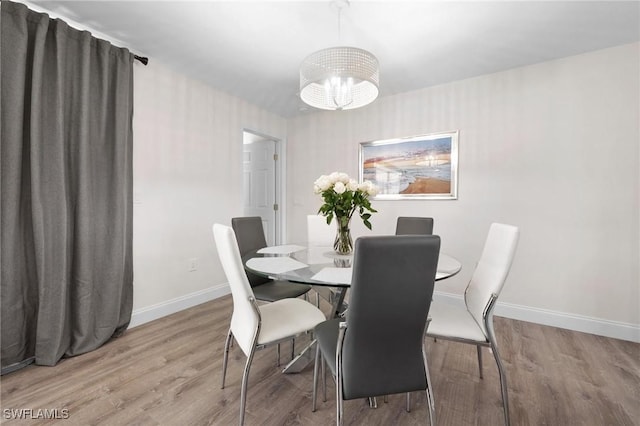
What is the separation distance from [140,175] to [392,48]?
8.39 ft

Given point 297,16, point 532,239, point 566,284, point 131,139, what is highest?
point 297,16

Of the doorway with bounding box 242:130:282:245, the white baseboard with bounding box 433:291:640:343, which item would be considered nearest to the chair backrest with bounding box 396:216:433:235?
the white baseboard with bounding box 433:291:640:343

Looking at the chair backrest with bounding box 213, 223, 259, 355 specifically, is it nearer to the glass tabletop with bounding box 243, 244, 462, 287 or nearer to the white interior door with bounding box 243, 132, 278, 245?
the glass tabletop with bounding box 243, 244, 462, 287

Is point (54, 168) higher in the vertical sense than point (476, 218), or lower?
higher

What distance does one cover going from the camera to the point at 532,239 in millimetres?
2678

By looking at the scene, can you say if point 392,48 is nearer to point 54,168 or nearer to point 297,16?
point 297,16

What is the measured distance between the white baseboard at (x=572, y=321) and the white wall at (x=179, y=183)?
321cm

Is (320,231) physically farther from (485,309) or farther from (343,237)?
(485,309)

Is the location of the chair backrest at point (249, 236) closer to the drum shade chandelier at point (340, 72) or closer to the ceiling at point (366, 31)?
the drum shade chandelier at point (340, 72)

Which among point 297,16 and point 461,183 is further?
point 461,183

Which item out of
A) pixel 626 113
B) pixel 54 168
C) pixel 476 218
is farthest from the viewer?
pixel 476 218

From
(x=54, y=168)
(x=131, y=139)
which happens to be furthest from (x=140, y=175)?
(x=54, y=168)

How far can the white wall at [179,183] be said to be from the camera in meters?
2.57

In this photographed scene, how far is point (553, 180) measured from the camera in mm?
2578
